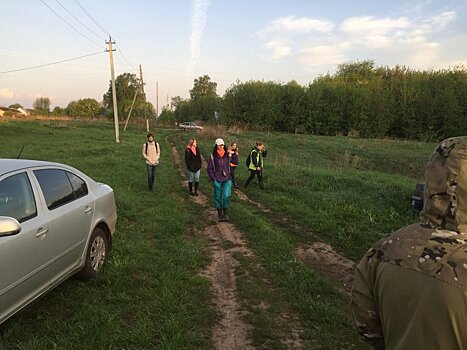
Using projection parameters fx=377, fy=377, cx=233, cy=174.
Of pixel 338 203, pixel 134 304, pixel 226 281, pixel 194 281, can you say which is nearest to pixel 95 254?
pixel 134 304

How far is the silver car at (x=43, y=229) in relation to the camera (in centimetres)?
325

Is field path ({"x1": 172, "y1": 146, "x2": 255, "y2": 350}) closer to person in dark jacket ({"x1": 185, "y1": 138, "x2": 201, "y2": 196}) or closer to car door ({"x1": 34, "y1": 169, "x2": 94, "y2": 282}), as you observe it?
car door ({"x1": 34, "y1": 169, "x2": 94, "y2": 282})

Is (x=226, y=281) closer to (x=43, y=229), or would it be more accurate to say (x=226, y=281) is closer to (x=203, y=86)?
(x=43, y=229)

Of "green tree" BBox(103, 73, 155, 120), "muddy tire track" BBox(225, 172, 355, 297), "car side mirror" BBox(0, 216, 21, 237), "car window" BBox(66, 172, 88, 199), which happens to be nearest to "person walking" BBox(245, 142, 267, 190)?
"muddy tire track" BBox(225, 172, 355, 297)

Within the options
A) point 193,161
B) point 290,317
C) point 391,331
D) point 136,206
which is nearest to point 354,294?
point 391,331

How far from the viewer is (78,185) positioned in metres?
4.80

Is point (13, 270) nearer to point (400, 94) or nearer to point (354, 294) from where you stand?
point (354, 294)

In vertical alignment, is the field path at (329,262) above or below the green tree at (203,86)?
below

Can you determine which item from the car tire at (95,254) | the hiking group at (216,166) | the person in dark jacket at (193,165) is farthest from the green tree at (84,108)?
the car tire at (95,254)

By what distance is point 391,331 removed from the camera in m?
1.46

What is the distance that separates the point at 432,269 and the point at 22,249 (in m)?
3.28

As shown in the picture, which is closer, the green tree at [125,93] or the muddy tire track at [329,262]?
the muddy tire track at [329,262]

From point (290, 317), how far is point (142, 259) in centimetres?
245

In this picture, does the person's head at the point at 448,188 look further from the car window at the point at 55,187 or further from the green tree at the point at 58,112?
the green tree at the point at 58,112
